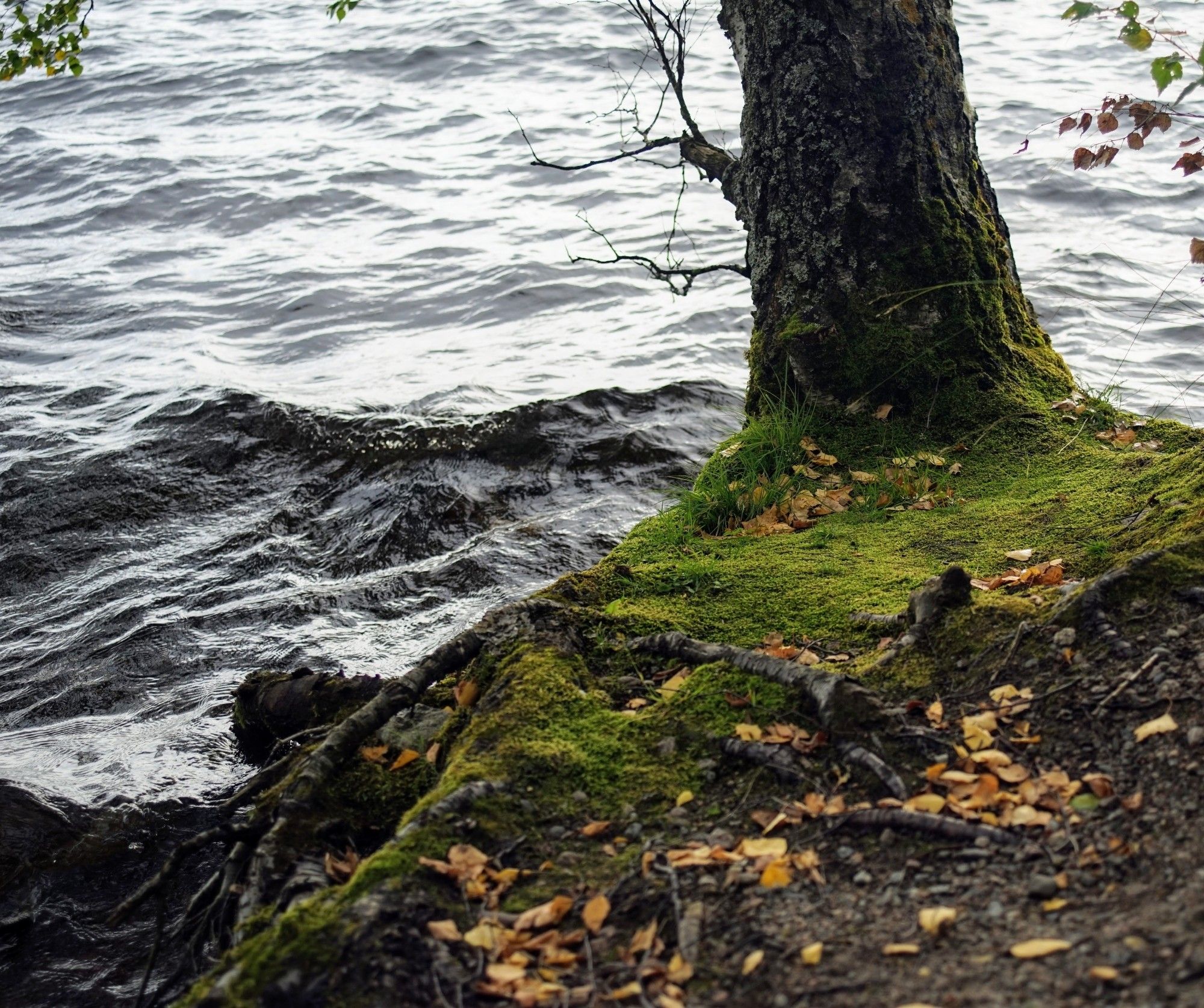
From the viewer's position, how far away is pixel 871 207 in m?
5.50

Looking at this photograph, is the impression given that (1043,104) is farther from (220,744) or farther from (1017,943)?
(1017,943)

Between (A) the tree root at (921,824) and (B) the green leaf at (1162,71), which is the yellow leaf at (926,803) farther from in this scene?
(B) the green leaf at (1162,71)

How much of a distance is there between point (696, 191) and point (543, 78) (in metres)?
5.86

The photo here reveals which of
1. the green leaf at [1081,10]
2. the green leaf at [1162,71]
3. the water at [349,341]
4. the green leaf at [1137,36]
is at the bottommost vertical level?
the water at [349,341]

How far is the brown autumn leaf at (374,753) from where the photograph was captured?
11.3 feet

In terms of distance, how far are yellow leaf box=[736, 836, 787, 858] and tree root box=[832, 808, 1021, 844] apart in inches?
5.9

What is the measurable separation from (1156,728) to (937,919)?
837 mm

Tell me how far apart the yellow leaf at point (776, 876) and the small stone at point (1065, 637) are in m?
1.14

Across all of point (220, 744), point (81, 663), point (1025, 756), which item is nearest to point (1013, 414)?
point (1025, 756)

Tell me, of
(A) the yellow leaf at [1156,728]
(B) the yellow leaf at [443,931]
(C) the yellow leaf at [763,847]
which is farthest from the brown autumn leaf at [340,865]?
(A) the yellow leaf at [1156,728]

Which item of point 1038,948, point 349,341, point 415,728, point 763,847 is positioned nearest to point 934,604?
point 763,847

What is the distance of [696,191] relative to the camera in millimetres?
15789

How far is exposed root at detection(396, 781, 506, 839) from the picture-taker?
2.81 metres

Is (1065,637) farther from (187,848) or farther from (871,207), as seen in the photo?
(871,207)
